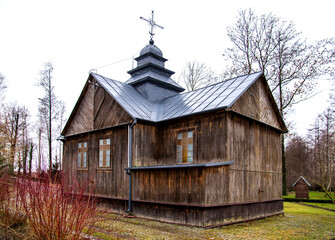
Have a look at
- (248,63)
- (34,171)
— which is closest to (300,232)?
(34,171)

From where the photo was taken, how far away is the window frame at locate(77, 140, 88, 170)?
695 inches

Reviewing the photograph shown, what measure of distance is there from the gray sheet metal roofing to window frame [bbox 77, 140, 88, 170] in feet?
13.0

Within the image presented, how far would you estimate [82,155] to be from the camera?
1803 cm

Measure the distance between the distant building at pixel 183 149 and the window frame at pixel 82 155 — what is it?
6cm

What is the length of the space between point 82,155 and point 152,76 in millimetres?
6574

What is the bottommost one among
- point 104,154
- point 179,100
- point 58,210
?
point 58,210

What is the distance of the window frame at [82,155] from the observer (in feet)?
57.9

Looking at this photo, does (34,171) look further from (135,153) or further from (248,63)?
(248,63)

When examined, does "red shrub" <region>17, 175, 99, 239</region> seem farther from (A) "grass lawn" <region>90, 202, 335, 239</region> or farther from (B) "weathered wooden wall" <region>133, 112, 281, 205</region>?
(B) "weathered wooden wall" <region>133, 112, 281, 205</region>

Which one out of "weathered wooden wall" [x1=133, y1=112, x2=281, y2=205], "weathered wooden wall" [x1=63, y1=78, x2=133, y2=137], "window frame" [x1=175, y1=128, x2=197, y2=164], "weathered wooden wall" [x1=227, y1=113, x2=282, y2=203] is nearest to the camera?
"weathered wooden wall" [x1=133, y1=112, x2=281, y2=205]

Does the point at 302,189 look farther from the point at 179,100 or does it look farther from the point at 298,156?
the point at 298,156

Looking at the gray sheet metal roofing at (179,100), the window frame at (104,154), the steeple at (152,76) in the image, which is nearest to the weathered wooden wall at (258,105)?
the gray sheet metal roofing at (179,100)

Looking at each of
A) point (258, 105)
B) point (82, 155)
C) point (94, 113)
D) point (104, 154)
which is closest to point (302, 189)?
point (258, 105)

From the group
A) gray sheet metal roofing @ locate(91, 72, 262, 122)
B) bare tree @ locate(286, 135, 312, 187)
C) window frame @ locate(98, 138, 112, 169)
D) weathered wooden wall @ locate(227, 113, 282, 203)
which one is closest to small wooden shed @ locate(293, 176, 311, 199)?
weathered wooden wall @ locate(227, 113, 282, 203)
